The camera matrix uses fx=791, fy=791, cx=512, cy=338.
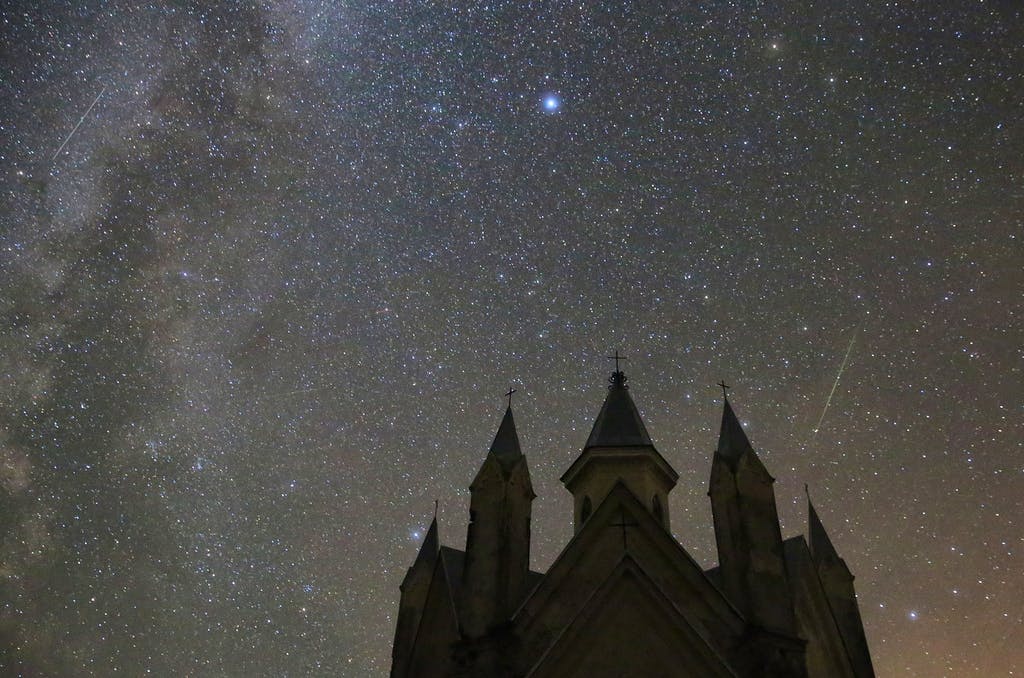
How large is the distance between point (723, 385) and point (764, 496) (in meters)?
4.84

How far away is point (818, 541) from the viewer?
23844 mm

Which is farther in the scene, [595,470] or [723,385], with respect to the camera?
[595,470]

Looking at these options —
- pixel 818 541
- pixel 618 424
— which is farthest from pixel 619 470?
pixel 818 541

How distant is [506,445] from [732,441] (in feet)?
19.3

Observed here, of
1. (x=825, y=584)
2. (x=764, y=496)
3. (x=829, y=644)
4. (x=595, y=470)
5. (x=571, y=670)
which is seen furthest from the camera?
(x=595, y=470)

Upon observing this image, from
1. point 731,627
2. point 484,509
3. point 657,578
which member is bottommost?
point 731,627

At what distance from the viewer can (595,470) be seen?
2672cm

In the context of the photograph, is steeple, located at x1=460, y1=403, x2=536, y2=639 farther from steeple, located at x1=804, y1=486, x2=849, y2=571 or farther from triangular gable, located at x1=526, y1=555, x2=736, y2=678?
steeple, located at x1=804, y1=486, x2=849, y2=571

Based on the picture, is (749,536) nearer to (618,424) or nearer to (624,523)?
(624,523)

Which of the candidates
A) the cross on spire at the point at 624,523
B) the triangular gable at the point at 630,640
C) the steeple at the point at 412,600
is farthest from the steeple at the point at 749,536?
the steeple at the point at 412,600

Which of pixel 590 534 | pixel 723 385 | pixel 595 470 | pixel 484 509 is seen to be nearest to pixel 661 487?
pixel 595 470

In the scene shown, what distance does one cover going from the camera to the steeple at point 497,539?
18047 millimetres

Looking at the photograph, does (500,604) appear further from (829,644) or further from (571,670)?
(829,644)

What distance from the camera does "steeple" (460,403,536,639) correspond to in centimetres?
1805
